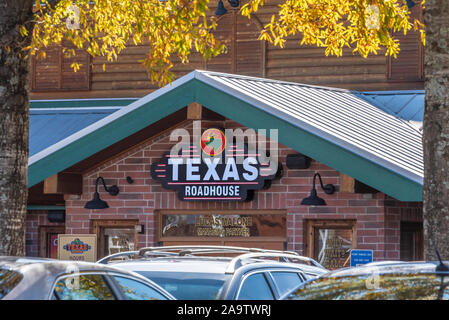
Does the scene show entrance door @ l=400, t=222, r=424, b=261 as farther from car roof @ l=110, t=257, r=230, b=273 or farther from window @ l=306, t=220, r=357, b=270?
car roof @ l=110, t=257, r=230, b=273

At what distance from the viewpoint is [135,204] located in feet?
51.1

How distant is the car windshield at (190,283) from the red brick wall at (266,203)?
666 centimetres

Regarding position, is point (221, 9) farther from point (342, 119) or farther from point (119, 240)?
point (119, 240)

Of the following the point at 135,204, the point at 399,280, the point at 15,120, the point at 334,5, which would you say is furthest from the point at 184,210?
the point at 399,280

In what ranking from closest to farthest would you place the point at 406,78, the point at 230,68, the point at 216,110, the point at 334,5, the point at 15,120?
the point at 15,120 → the point at 334,5 → the point at 216,110 → the point at 406,78 → the point at 230,68

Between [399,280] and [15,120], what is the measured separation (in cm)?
563

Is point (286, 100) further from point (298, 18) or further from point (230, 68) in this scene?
point (230, 68)

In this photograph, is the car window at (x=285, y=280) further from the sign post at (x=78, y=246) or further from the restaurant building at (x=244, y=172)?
the sign post at (x=78, y=246)

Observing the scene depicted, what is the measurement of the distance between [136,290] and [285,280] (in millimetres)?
2302

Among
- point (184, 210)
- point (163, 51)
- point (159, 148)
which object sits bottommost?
point (184, 210)

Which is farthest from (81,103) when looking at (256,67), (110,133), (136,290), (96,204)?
(136,290)

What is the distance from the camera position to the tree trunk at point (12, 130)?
9438 mm

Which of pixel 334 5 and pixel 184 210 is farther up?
pixel 334 5

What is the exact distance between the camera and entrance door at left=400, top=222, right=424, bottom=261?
1473cm
